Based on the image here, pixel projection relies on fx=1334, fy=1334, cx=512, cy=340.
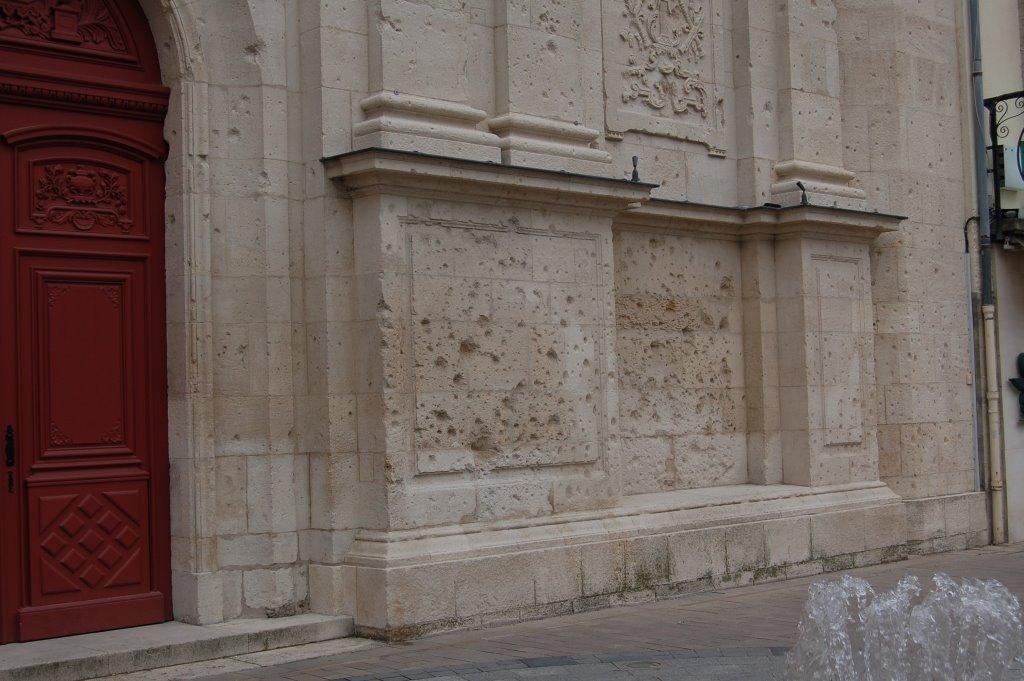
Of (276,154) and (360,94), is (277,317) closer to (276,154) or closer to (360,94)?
(276,154)

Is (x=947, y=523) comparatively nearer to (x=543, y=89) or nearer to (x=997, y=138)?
(x=997, y=138)

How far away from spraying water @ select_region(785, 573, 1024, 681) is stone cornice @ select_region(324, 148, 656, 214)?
3.63m

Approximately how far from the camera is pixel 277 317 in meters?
7.83

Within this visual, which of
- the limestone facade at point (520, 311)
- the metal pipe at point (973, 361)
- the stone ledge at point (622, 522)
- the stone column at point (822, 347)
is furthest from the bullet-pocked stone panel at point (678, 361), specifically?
the metal pipe at point (973, 361)

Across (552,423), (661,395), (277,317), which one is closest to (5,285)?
(277,317)

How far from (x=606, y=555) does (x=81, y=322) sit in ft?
11.8

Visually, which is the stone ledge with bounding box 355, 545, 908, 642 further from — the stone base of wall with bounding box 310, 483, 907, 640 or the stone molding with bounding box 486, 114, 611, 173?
the stone molding with bounding box 486, 114, 611, 173

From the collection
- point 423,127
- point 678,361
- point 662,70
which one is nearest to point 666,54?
point 662,70

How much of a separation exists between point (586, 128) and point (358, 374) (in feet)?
8.15

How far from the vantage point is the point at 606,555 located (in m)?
8.69

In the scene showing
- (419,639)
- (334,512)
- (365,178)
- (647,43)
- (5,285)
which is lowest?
(419,639)

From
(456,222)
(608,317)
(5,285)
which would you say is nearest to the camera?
(5,285)

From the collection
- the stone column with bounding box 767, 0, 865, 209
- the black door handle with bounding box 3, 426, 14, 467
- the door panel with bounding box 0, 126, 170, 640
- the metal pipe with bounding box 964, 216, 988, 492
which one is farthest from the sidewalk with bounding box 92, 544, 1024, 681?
the stone column with bounding box 767, 0, 865, 209

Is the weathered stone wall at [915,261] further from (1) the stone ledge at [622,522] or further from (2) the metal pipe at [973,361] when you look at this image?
(1) the stone ledge at [622,522]
